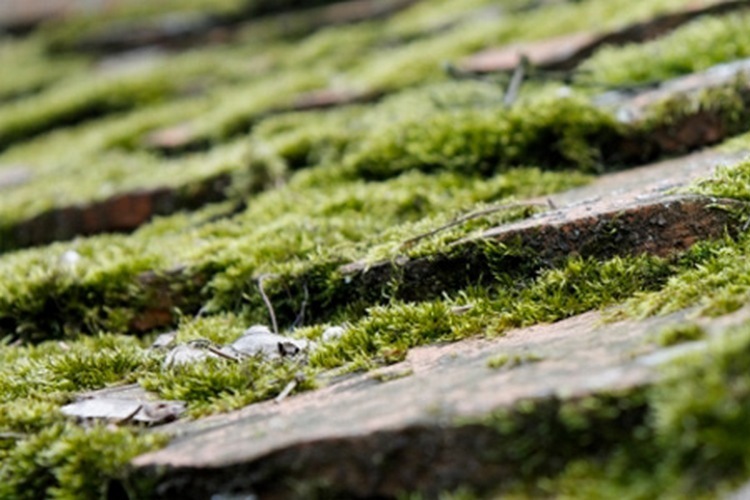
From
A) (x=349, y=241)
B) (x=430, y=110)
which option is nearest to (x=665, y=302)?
(x=349, y=241)

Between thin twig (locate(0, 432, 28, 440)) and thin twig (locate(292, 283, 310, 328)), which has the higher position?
thin twig (locate(0, 432, 28, 440))

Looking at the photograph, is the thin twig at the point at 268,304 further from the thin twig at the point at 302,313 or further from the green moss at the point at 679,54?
the green moss at the point at 679,54

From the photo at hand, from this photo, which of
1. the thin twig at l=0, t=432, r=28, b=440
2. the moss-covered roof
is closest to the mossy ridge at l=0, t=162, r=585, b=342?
the moss-covered roof

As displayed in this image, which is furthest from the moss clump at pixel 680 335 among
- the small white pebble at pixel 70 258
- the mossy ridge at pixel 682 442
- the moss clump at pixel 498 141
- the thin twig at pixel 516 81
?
the small white pebble at pixel 70 258

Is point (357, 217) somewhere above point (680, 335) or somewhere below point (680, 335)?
below

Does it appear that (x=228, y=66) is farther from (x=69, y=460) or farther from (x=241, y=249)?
(x=69, y=460)

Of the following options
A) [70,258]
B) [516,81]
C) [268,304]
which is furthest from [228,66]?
[268,304]

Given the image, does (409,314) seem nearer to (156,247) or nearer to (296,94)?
(156,247)

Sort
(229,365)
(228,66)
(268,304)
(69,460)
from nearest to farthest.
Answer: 1. (69,460)
2. (229,365)
3. (268,304)
4. (228,66)

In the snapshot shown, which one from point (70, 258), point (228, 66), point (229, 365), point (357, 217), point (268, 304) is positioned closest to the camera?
point (229, 365)

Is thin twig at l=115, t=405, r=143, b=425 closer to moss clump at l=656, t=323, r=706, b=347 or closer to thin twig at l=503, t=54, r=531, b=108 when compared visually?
moss clump at l=656, t=323, r=706, b=347
